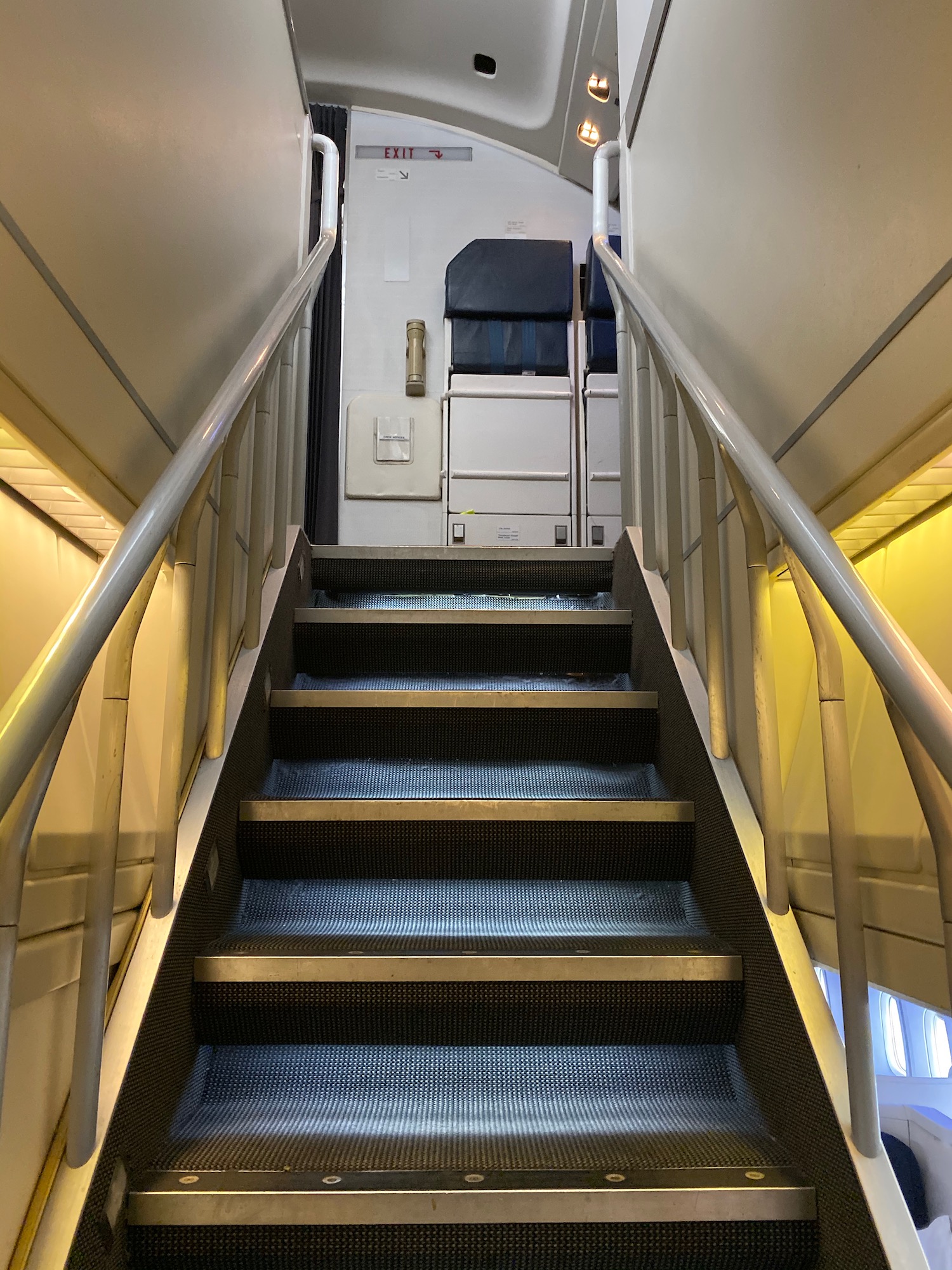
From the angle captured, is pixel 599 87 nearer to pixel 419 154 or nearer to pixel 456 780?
pixel 419 154

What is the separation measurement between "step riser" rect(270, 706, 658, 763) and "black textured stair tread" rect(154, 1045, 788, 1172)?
67 centimetres

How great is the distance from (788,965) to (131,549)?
97 centimetres

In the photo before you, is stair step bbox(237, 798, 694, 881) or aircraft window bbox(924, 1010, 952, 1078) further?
Answer: aircraft window bbox(924, 1010, 952, 1078)

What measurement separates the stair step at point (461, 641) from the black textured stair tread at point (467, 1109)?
990 millimetres

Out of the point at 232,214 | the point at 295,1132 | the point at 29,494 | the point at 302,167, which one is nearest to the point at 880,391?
the point at 29,494

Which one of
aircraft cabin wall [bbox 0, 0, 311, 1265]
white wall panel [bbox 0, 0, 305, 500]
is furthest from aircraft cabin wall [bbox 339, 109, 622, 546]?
aircraft cabin wall [bbox 0, 0, 311, 1265]

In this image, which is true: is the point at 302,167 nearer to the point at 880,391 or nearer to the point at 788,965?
the point at 880,391

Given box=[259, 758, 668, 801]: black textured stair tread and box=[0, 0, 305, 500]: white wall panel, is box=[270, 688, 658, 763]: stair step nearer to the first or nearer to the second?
box=[259, 758, 668, 801]: black textured stair tread

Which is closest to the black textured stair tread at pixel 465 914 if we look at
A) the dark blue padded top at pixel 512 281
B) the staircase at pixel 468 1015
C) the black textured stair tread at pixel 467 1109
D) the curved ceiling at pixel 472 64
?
the staircase at pixel 468 1015

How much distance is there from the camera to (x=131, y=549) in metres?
1.02

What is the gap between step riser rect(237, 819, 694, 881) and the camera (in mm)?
1606

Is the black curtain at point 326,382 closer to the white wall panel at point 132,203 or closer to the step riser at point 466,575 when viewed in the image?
the step riser at point 466,575

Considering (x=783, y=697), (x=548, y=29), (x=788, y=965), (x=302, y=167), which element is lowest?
(x=788, y=965)

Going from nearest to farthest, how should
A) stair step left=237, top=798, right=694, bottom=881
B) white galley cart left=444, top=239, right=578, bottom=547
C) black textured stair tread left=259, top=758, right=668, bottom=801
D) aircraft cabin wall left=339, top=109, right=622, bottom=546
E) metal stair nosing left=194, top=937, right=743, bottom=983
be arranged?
1. metal stair nosing left=194, top=937, right=743, bottom=983
2. stair step left=237, top=798, right=694, bottom=881
3. black textured stair tread left=259, top=758, right=668, bottom=801
4. white galley cart left=444, top=239, right=578, bottom=547
5. aircraft cabin wall left=339, top=109, right=622, bottom=546
